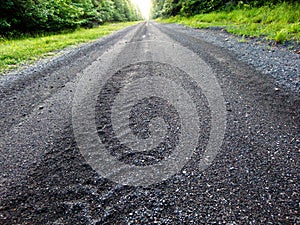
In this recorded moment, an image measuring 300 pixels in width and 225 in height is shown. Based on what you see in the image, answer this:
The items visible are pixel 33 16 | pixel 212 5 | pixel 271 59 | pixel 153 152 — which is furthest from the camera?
pixel 212 5

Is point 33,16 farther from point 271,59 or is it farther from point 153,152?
point 153,152

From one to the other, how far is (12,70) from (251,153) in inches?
197

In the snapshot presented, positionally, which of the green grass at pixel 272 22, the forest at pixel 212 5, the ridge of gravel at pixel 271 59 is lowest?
the ridge of gravel at pixel 271 59

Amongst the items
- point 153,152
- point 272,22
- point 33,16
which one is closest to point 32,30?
point 33,16

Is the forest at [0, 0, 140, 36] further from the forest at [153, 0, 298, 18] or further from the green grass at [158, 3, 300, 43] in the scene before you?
the forest at [153, 0, 298, 18]

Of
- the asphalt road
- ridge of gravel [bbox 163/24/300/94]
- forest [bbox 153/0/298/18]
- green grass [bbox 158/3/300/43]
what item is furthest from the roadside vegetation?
forest [bbox 153/0/298/18]

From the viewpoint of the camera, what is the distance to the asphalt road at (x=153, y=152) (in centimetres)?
120

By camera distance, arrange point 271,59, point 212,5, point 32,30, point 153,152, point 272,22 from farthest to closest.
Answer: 1. point 212,5
2. point 32,30
3. point 272,22
4. point 271,59
5. point 153,152

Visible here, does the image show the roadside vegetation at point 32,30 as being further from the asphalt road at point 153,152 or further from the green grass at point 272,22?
the green grass at point 272,22

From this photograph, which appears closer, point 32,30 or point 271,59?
point 271,59

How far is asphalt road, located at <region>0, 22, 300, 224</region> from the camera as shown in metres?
1.20

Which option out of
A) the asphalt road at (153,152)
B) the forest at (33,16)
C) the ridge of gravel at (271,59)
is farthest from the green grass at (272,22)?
the forest at (33,16)

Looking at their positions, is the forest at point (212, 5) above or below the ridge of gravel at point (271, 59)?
above

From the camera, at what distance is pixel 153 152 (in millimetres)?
1683
